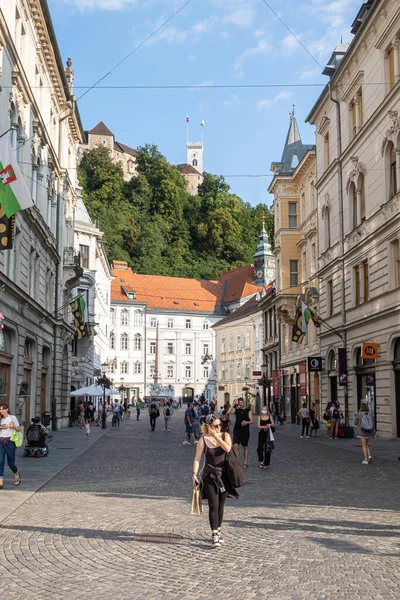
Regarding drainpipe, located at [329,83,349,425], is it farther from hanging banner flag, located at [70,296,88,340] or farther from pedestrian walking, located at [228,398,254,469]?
pedestrian walking, located at [228,398,254,469]

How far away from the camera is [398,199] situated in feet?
82.0

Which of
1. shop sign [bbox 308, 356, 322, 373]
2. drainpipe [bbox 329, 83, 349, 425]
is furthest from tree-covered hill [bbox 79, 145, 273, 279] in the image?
drainpipe [bbox 329, 83, 349, 425]

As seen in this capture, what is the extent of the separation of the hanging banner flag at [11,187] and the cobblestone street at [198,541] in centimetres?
565

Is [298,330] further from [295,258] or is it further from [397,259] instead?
[397,259]

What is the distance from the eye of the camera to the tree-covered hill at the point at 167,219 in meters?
108

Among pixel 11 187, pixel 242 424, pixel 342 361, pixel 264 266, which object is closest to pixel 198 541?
pixel 11 187

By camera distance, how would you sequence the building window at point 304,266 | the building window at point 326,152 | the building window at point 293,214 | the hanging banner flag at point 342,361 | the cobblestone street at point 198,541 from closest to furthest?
the cobblestone street at point 198,541, the hanging banner flag at point 342,361, the building window at point 326,152, the building window at point 304,266, the building window at point 293,214

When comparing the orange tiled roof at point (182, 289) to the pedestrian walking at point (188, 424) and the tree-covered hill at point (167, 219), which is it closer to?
the tree-covered hill at point (167, 219)

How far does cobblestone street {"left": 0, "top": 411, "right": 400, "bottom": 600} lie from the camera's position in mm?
6391

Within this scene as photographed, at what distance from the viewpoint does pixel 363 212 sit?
30.1 meters

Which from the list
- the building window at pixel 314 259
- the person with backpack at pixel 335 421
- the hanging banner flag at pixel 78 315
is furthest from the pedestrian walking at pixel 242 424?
the building window at pixel 314 259

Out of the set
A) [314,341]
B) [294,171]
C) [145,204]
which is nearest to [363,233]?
[314,341]

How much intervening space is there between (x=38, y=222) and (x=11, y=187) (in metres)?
13.6

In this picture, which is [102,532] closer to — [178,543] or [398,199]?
[178,543]
